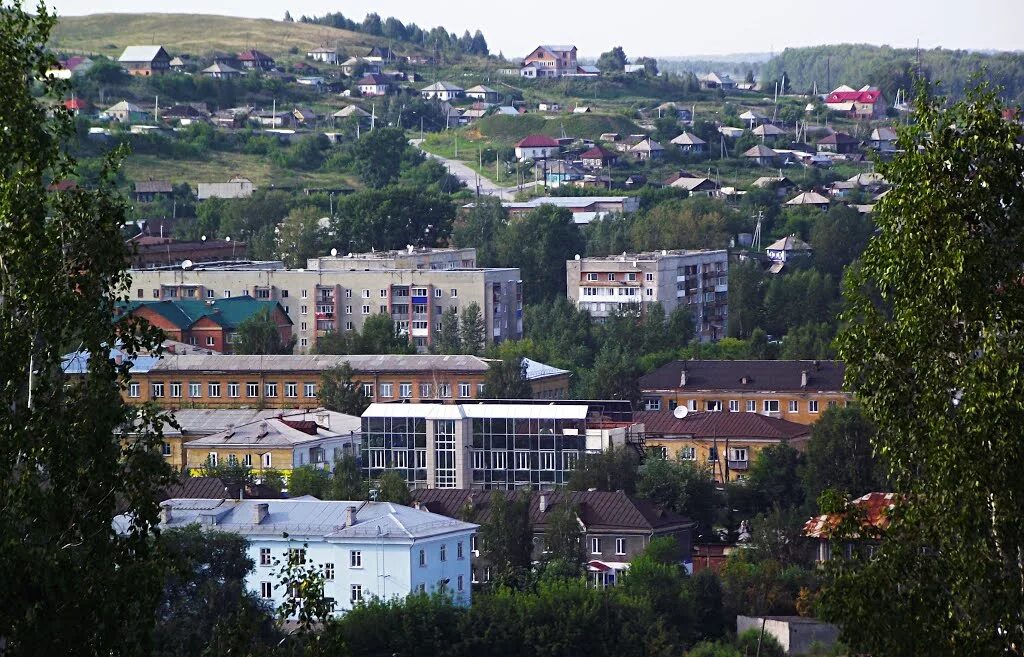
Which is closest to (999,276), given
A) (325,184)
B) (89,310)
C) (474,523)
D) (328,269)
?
(89,310)

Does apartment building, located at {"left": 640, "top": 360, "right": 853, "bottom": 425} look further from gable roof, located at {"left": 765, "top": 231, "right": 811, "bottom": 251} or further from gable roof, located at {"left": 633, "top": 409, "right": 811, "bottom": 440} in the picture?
gable roof, located at {"left": 765, "top": 231, "right": 811, "bottom": 251}

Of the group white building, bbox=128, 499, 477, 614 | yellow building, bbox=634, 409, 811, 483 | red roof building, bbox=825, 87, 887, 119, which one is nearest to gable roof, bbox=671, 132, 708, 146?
red roof building, bbox=825, 87, 887, 119

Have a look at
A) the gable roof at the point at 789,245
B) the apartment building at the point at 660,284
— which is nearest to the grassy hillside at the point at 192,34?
the gable roof at the point at 789,245

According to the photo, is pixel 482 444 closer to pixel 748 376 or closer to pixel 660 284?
pixel 748 376

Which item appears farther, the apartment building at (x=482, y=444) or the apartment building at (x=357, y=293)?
the apartment building at (x=357, y=293)

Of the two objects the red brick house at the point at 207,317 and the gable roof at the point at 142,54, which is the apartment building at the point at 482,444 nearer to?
the red brick house at the point at 207,317

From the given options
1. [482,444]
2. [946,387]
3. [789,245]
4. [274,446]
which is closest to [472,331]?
[482,444]
